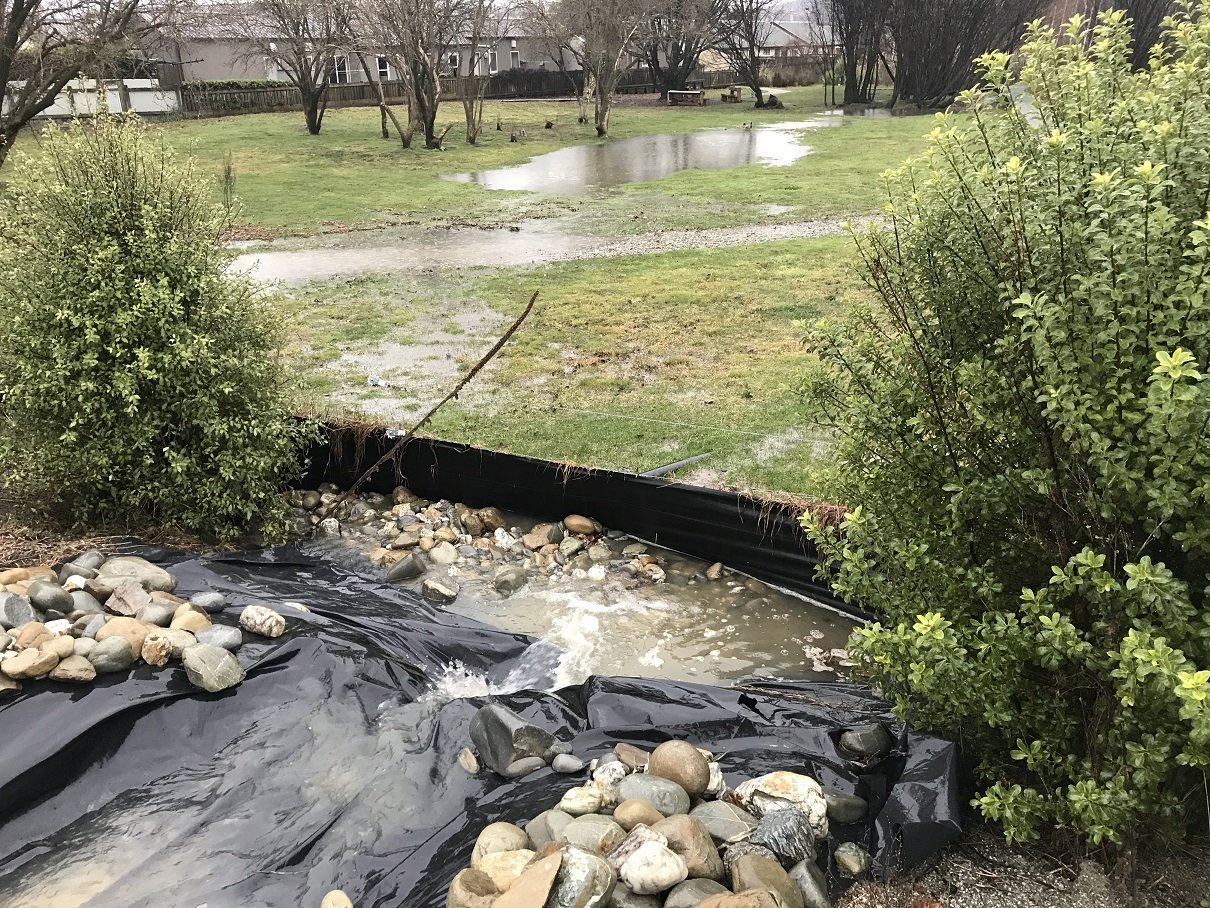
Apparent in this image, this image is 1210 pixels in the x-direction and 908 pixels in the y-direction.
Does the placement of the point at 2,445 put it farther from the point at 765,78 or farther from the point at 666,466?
the point at 765,78

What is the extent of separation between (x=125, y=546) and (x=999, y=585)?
192 inches

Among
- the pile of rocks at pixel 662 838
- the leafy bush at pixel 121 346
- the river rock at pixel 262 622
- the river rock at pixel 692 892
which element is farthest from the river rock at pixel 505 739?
the leafy bush at pixel 121 346

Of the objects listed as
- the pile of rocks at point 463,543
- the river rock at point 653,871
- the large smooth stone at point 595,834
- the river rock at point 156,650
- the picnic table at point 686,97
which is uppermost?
the picnic table at point 686,97

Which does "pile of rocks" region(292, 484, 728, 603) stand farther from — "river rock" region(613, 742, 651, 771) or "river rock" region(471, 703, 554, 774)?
"river rock" region(613, 742, 651, 771)

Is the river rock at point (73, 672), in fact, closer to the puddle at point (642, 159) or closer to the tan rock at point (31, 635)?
the tan rock at point (31, 635)

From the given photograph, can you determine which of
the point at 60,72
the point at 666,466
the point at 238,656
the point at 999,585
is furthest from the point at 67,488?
the point at 60,72

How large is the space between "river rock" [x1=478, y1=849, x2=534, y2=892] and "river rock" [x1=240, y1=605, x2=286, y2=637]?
1880mm

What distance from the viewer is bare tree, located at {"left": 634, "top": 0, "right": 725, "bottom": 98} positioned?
1586 inches

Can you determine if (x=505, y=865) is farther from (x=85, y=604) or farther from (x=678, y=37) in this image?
(x=678, y=37)

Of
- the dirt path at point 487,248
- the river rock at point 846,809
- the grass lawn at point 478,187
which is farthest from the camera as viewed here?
the grass lawn at point 478,187

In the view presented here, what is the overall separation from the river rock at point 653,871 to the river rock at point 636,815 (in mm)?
227

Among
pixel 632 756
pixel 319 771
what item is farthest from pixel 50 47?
pixel 632 756

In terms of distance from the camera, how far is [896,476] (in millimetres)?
3367

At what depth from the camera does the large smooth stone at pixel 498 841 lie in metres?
3.11
